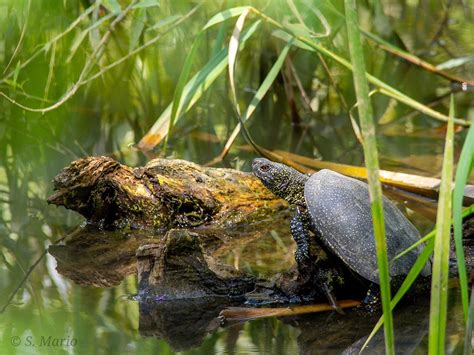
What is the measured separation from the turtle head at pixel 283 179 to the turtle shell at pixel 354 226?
0.38 metres

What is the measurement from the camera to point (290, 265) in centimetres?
327

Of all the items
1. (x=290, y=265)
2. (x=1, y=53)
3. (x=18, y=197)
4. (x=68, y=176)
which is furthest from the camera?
(x=1, y=53)

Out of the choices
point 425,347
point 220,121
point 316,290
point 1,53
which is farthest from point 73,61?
point 425,347

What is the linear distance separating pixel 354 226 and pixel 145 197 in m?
1.34

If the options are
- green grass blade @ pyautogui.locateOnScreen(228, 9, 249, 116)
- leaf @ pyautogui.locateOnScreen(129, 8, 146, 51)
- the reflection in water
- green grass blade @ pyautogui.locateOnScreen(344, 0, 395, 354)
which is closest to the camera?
green grass blade @ pyautogui.locateOnScreen(344, 0, 395, 354)

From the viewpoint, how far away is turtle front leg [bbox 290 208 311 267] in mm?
2926

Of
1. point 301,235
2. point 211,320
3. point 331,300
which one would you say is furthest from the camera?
point 301,235

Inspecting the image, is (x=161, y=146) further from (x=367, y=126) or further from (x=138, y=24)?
(x=367, y=126)

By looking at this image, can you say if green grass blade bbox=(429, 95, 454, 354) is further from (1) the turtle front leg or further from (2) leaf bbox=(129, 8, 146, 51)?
(2) leaf bbox=(129, 8, 146, 51)

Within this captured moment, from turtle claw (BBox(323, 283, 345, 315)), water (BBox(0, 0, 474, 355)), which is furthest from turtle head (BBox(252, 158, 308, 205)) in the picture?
turtle claw (BBox(323, 283, 345, 315))

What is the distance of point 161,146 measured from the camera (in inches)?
204

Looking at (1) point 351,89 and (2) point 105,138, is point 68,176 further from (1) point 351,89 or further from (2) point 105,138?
(1) point 351,89

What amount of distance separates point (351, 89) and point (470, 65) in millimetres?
1347

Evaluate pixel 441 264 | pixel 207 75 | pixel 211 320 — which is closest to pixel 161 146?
pixel 207 75
